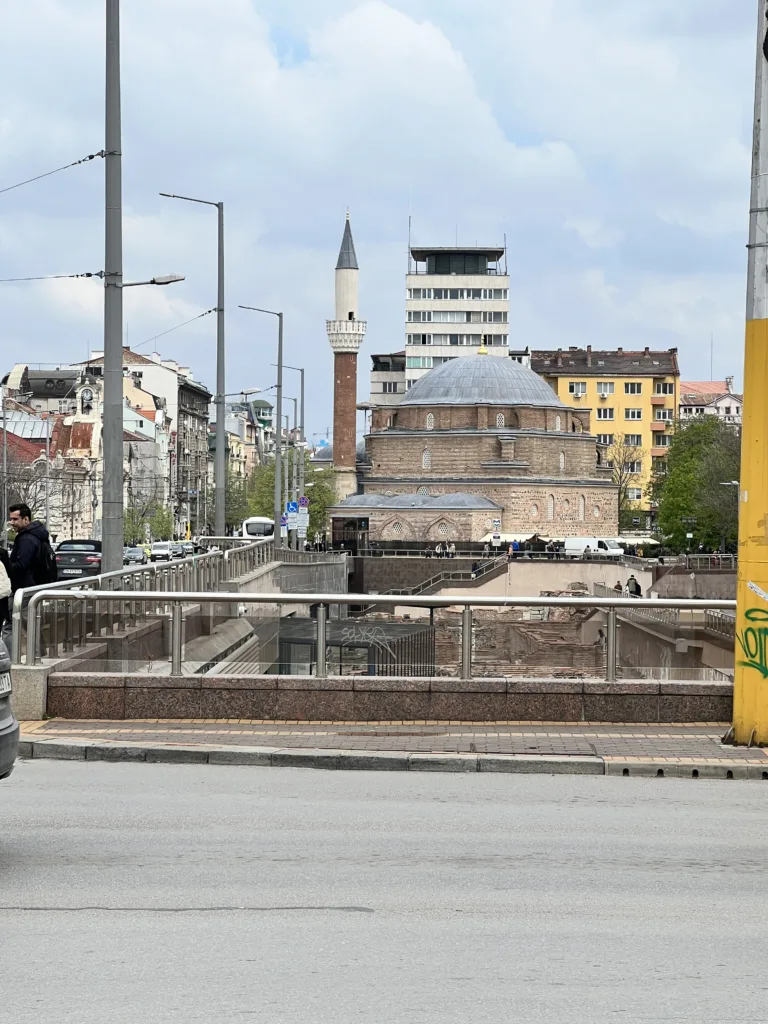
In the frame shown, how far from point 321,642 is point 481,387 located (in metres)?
109

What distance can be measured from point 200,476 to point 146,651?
439 ft

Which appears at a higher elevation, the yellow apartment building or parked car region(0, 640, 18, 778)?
the yellow apartment building

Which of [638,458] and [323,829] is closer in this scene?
[323,829]

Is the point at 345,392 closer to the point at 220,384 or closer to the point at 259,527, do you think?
the point at 259,527

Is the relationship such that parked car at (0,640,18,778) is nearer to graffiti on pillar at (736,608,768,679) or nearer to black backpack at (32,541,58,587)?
graffiti on pillar at (736,608,768,679)

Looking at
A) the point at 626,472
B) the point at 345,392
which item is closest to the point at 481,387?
the point at 345,392

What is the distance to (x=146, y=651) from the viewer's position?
1373 cm

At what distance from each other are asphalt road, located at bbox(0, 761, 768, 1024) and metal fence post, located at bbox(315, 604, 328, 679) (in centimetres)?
266

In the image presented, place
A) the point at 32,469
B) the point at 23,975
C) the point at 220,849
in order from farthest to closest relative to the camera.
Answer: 1. the point at 32,469
2. the point at 220,849
3. the point at 23,975

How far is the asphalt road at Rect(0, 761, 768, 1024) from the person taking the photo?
566 cm

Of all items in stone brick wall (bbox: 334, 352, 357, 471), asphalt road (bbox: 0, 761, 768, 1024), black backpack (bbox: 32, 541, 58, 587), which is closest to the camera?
asphalt road (bbox: 0, 761, 768, 1024)

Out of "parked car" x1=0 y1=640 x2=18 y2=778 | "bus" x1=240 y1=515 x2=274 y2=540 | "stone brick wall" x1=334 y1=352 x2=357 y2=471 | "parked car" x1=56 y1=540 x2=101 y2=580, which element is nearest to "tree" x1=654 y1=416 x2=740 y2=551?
"bus" x1=240 y1=515 x2=274 y2=540

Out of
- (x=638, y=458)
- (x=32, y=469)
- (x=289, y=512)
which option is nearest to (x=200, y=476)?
(x=638, y=458)

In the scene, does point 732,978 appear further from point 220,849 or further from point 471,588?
point 471,588
